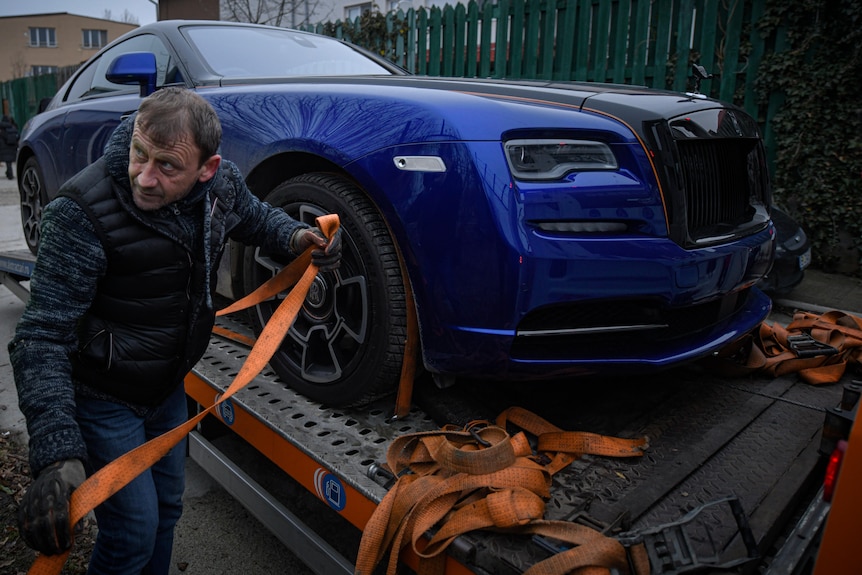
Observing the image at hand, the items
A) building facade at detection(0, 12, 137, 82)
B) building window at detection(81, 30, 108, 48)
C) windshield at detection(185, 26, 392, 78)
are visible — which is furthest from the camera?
building window at detection(81, 30, 108, 48)

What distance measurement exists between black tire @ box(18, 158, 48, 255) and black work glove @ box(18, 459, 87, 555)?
3299 mm

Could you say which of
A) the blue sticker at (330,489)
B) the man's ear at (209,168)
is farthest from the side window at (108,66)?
the blue sticker at (330,489)

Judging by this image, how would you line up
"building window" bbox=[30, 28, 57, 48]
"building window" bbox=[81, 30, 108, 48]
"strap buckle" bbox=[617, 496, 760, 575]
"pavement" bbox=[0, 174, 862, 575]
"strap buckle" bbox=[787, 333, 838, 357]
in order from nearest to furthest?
1. "strap buckle" bbox=[617, 496, 760, 575]
2. "pavement" bbox=[0, 174, 862, 575]
3. "strap buckle" bbox=[787, 333, 838, 357]
4. "building window" bbox=[30, 28, 57, 48]
5. "building window" bbox=[81, 30, 108, 48]

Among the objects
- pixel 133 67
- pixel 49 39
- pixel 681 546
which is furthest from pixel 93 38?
pixel 681 546

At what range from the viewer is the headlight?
181 cm

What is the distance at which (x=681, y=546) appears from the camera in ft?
4.37

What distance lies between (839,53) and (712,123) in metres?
4.65

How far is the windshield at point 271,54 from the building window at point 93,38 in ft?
186

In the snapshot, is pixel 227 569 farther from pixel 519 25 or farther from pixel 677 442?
pixel 519 25

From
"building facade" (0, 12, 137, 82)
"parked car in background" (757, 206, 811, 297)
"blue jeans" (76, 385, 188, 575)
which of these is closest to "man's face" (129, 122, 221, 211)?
"blue jeans" (76, 385, 188, 575)

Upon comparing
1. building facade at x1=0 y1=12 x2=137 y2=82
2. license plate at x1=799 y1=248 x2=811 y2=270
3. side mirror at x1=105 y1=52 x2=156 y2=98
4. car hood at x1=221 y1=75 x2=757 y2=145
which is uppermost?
building facade at x1=0 y1=12 x2=137 y2=82

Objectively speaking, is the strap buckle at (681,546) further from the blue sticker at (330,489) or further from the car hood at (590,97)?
the car hood at (590,97)

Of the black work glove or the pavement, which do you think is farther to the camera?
the pavement

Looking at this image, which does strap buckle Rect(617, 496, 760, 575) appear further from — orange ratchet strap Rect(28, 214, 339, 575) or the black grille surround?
orange ratchet strap Rect(28, 214, 339, 575)
